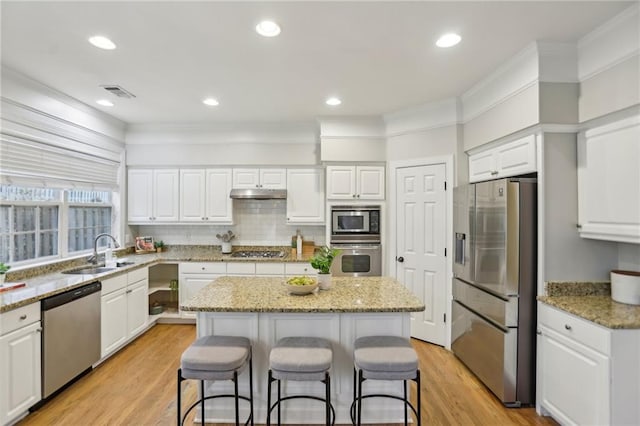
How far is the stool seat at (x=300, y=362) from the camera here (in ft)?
6.21

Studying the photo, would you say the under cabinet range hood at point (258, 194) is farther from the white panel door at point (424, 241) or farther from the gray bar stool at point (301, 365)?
the gray bar stool at point (301, 365)

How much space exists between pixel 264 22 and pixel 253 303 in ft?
6.02

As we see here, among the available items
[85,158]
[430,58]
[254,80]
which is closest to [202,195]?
[85,158]

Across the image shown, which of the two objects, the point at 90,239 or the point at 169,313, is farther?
the point at 169,313

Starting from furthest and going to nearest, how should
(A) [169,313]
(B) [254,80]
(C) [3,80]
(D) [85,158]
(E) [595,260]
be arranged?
(A) [169,313] → (D) [85,158] → (B) [254,80] → (C) [3,80] → (E) [595,260]

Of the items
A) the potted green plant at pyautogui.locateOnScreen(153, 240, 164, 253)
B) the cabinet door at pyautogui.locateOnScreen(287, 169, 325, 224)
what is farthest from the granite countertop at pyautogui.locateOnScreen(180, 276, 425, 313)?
the potted green plant at pyautogui.locateOnScreen(153, 240, 164, 253)

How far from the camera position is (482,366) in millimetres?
2752

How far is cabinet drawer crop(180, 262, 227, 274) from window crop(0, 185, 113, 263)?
117 cm

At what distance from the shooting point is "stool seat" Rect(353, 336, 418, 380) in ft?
6.23

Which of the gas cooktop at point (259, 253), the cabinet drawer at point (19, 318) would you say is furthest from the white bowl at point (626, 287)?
the cabinet drawer at point (19, 318)

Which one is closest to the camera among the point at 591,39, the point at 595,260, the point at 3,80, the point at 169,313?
the point at 591,39

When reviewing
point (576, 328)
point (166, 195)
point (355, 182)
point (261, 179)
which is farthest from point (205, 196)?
point (576, 328)

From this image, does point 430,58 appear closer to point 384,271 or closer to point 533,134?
point 533,134

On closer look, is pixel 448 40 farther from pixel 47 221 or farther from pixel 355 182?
pixel 47 221
